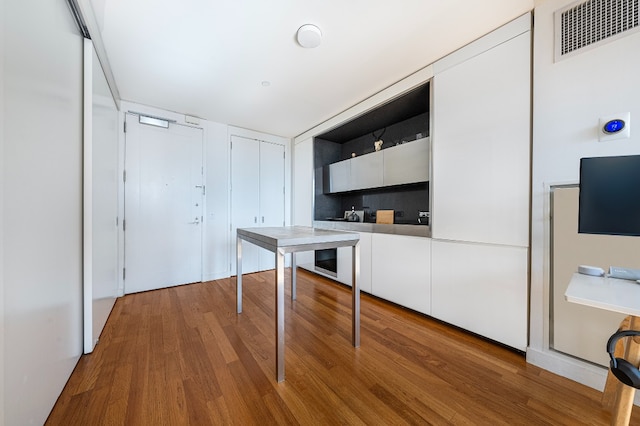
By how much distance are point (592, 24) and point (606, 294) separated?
162 cm

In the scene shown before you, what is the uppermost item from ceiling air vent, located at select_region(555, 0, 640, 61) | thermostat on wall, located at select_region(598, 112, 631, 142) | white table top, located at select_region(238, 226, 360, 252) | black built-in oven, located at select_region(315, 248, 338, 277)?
ceiling air vent, located at select_region(555, 0, 640, 61)

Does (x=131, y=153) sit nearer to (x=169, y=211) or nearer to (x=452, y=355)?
(x=169, y=211)

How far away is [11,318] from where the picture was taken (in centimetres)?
92

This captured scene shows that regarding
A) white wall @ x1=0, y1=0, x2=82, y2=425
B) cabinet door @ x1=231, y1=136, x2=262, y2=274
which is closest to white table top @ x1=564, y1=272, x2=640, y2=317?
white wall @ x1=0, y1=0, x2=82, y2=425

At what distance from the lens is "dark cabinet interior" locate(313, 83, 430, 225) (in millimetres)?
2896

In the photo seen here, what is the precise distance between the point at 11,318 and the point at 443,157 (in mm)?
2856

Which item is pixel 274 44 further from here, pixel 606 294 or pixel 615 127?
pixel 606 294

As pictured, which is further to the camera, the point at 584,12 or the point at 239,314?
the point at 239,314

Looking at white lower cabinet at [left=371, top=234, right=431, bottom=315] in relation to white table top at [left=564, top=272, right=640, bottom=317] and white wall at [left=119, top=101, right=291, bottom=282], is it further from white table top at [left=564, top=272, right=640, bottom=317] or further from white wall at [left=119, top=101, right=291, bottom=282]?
white wall at [left=119, top=101, right=291, bottom=282]

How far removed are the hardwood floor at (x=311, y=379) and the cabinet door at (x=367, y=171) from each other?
173 cm

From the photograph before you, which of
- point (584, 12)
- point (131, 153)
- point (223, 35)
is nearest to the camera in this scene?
point (584, 12)

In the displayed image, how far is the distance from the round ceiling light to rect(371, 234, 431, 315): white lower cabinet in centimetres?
203

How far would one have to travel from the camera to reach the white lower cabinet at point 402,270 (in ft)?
7.52

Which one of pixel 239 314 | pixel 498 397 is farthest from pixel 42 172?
pixel 498 397
